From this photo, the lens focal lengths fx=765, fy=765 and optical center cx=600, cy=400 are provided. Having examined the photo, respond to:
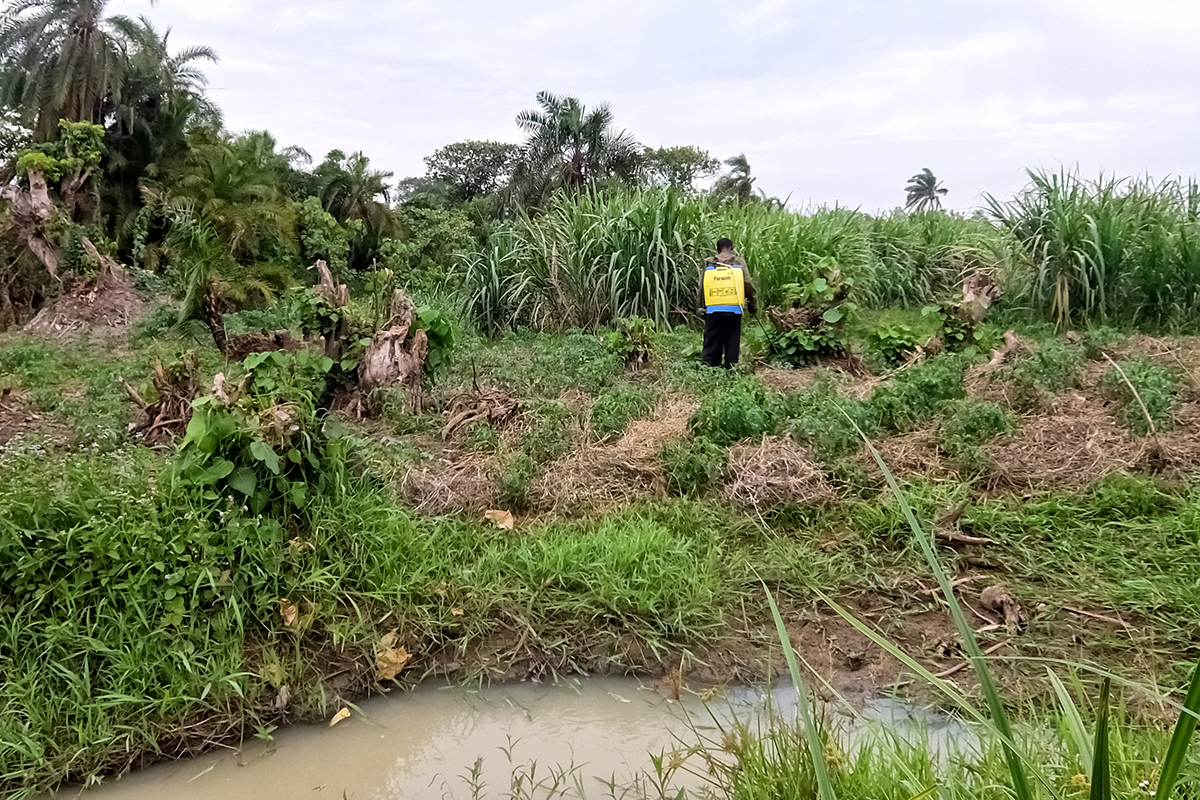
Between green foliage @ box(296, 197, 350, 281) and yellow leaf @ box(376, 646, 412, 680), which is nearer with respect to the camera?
yellow leaf @ box(376, 646, 412, 680)

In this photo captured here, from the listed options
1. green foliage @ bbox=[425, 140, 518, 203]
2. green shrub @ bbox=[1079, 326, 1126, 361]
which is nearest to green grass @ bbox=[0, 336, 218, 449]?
green shrub @ bbox=[1079, 326, 1126, 361]

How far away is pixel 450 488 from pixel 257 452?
42.2 inches

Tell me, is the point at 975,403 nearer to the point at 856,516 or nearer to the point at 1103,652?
the point at 856,516

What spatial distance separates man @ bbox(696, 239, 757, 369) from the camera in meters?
6.42

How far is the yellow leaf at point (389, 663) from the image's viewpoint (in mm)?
2971

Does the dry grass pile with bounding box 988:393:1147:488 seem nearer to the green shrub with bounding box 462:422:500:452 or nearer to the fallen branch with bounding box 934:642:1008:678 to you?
the fallen branch with bounding box 934:642:1008:678

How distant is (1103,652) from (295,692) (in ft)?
9.93

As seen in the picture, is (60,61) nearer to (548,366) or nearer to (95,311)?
(95,311)

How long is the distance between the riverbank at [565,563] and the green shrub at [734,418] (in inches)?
0.8

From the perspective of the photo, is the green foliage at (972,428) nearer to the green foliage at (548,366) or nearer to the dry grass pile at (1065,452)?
the dry grass pile at (1065,452)

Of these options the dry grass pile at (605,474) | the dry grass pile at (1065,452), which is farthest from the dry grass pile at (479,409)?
the dry grass pile at (1065,452)

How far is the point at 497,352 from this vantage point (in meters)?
7.31

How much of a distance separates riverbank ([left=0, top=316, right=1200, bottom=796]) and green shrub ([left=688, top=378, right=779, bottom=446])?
20 mm

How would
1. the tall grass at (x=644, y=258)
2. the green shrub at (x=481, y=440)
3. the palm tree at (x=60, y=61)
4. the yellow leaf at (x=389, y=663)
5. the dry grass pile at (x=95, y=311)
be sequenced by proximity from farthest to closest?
the palm tree at (x=60, y=61) → the tall grass at (x=644, y=258) → the dry grass pile at (x=95, y=311) → the green shrub at (x=481, y=440) → the yellow leaf at (x=389, y=663)
